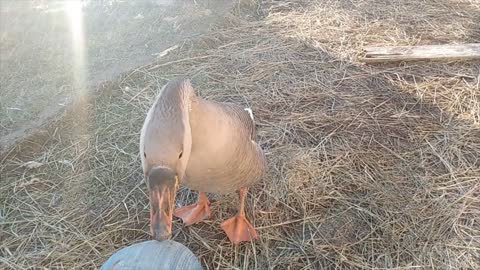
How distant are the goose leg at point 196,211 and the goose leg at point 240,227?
0.16 m

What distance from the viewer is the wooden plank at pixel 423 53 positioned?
435 centimetres

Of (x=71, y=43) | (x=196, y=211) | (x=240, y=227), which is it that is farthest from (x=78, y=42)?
(x=240, y=227)

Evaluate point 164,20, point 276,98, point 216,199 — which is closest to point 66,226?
point 216,199

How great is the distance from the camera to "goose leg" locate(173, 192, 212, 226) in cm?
283

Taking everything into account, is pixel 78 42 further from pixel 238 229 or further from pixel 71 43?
pixel 238 229

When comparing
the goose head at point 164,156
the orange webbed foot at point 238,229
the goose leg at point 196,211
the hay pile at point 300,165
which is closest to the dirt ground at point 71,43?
the hay pile at point 300,165

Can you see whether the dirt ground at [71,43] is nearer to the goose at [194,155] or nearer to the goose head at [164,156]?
the goose at [194,155]

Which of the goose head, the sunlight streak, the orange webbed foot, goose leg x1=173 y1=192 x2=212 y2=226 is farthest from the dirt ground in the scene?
the goose head

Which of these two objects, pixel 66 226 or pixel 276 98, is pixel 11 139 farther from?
pixel 276 98

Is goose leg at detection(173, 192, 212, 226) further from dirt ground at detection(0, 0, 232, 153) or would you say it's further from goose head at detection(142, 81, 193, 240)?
dirt ground at detection(0, 0, 232, 153)

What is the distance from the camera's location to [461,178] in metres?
3.11

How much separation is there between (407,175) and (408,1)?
328 centimetres

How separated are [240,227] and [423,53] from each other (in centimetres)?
283

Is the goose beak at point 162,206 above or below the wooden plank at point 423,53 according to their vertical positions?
above
